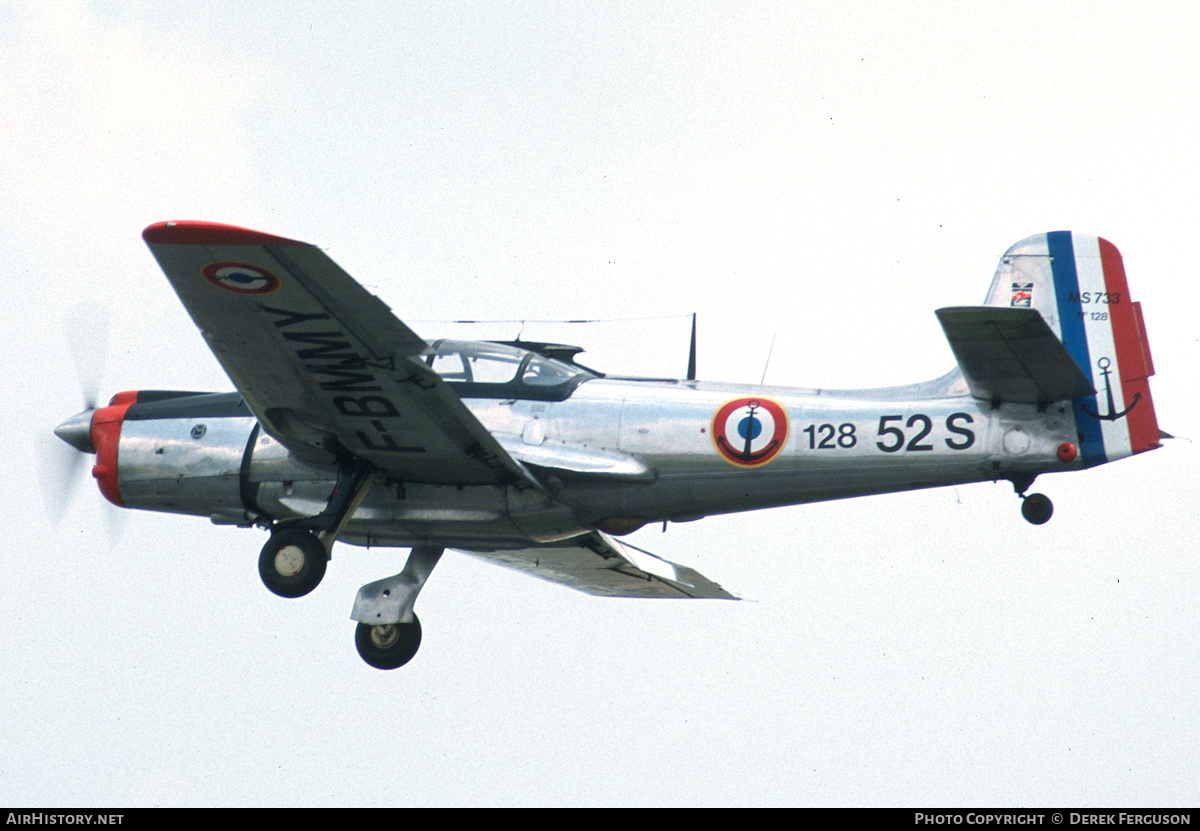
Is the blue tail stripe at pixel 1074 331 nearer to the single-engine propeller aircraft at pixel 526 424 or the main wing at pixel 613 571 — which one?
the single-engine propeller aircraft at pixel 526 424

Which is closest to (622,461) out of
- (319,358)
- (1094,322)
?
(319,358)

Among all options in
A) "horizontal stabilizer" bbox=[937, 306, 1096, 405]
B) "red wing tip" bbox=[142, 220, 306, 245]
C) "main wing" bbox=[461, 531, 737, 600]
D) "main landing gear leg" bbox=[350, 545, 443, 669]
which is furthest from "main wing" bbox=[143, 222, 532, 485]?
"horizontal stabilizer" bbox=[937, 306, 1096, 405]

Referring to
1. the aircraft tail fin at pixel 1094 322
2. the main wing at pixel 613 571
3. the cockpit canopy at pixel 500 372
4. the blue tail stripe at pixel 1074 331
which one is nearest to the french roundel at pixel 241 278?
the cockpit canopy at pixel 500 372

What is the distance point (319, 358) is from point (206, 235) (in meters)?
1.42

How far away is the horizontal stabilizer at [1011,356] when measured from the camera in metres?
10.1

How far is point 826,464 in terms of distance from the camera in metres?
11.2

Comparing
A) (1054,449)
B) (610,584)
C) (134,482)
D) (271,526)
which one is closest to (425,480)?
(271,526)

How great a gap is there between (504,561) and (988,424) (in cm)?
569

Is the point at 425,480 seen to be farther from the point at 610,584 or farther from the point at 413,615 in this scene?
the point at 610,584

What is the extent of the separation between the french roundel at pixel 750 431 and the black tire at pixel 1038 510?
1791mm

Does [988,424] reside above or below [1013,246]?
below

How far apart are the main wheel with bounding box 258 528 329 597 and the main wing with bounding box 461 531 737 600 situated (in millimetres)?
2552
